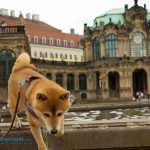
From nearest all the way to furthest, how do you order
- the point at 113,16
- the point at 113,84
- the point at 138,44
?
1. the point at 138,44
2. the point at 113,84
3. the point at 113,16

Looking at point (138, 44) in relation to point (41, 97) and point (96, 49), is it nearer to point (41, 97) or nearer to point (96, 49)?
point (96, 49)

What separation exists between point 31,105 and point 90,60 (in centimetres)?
8129

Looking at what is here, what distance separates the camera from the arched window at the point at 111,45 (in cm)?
8356

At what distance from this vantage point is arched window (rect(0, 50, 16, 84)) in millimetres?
54281

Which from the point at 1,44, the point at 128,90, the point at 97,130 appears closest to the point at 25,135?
the point at 97,130

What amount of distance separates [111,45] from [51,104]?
261 feet

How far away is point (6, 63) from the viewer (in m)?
54.6

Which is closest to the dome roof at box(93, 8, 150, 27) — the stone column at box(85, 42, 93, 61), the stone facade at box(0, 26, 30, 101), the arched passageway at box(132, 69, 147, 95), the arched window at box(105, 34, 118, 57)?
the arched window at box(105, 34, 118, 57)

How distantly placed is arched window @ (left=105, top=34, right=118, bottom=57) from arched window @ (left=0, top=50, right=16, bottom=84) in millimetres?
31031

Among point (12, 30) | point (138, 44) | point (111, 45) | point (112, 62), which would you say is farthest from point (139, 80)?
point (12, 30)

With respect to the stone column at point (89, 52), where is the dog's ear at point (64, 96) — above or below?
below

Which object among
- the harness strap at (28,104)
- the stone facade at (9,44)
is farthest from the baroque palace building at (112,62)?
the harness strap at (28,104)

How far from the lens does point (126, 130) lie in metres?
7.55

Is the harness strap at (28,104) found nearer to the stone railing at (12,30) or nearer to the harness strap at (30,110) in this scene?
the harness strap at (30,110)
